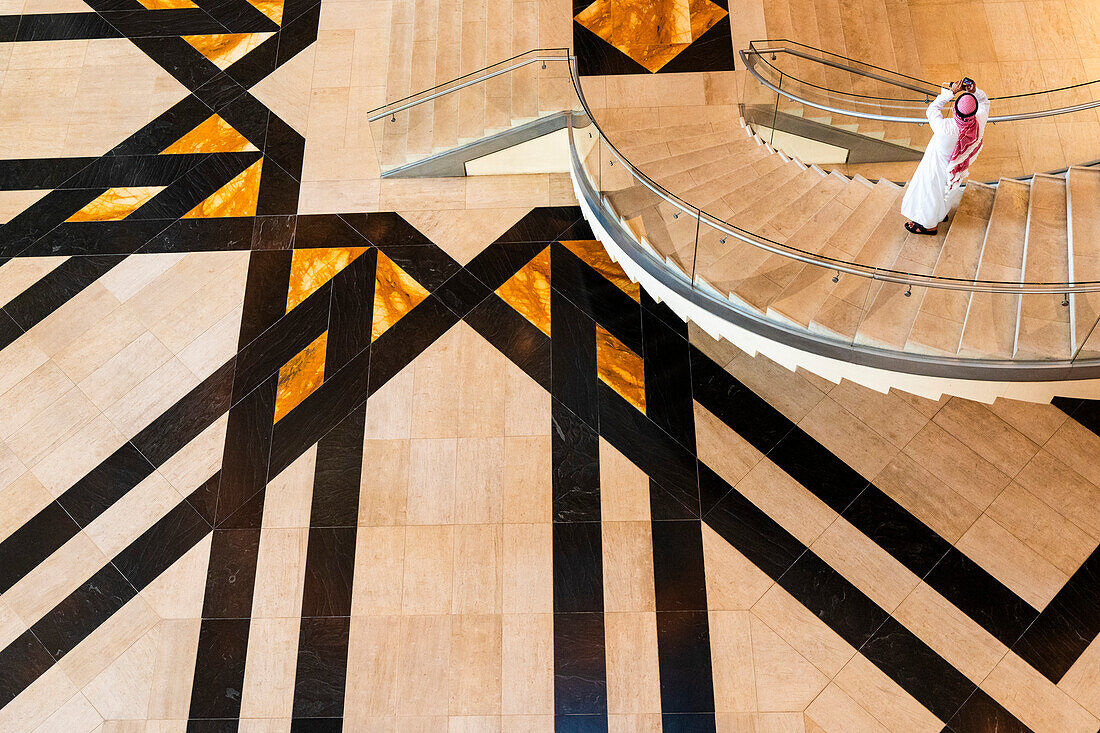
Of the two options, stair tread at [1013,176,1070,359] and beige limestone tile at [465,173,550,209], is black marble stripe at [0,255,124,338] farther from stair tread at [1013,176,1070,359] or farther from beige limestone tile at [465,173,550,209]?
stair tread at [1013,176,1070,359]

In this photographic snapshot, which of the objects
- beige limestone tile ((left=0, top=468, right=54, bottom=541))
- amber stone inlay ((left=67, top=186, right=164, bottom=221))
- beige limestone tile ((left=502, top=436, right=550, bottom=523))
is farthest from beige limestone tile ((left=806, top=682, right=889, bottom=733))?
amber stone inlay ((left=67, top=186, right=164, bottom=221))

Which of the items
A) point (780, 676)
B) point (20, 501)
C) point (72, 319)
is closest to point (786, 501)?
point (780, 676)

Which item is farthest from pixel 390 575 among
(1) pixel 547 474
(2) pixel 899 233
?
(2) pixel 899 233

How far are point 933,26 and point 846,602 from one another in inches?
234

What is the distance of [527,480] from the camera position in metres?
6.15

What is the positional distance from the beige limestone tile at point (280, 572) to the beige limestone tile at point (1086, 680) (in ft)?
17.9

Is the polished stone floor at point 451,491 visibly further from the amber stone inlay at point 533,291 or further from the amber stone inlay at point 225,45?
the amber stone inlay at point 225,45

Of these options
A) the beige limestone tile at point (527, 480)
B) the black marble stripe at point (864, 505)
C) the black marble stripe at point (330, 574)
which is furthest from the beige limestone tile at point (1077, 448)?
the black marble stripe at point (330, 574)

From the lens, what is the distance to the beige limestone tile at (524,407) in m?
6.33

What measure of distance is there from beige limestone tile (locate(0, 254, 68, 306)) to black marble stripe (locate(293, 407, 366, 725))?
128 inches

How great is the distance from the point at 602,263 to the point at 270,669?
4.17 m

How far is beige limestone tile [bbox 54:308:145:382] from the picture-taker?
6.79m

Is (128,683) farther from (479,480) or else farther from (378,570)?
(479,480)

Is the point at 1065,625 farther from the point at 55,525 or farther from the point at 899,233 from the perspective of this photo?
the point at 55,525
